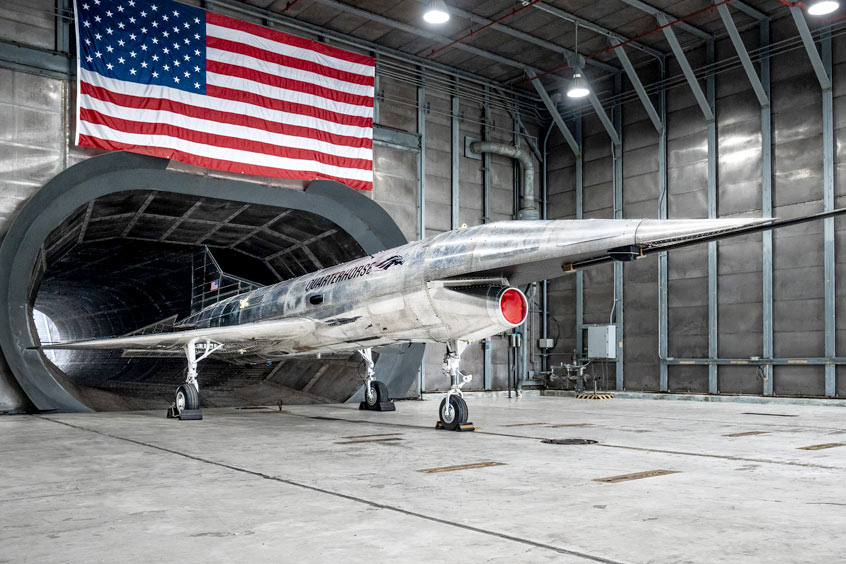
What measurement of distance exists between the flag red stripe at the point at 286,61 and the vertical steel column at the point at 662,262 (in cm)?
945

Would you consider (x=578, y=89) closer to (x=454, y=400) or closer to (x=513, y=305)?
(x=513, y=305)

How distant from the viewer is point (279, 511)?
5445mm

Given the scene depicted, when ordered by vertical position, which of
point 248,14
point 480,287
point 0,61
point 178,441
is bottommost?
point 178,441

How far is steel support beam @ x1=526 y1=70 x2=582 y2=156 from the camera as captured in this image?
2393 centimetres

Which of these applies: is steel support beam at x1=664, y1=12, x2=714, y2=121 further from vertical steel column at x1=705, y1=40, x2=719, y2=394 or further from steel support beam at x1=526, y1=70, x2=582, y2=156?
steel support beam at x1=526, y1=70, x2=582, y2=156

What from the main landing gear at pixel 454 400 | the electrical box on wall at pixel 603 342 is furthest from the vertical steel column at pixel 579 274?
the main landing gear at pixel 454 400

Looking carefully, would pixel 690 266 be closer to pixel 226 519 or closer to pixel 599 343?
pixel 599 343

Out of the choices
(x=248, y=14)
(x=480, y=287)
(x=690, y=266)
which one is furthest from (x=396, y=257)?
(x=690, y=266)

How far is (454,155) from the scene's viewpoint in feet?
77.3

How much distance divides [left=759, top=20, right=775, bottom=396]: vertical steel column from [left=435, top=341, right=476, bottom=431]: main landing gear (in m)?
11.5

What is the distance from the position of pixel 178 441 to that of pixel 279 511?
5.51 m

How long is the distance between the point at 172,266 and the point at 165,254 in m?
1.59

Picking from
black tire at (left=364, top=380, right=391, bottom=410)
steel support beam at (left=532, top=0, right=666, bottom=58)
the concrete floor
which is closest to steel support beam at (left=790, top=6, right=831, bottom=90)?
steel support beam at (left=532, top=0, right=666, bottom=58)

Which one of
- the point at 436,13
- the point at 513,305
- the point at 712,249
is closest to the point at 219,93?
the point at 436,13
